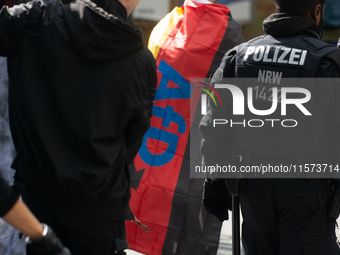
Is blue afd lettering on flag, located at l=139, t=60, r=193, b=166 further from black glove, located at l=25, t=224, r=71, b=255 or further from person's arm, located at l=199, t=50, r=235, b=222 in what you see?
black glove, located at l=25, t=224, r=71, b=255

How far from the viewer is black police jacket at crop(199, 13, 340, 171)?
7.72 feet

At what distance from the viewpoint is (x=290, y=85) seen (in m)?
2.42

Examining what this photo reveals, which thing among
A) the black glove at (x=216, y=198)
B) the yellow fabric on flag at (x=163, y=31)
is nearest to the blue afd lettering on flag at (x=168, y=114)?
the yellow fabric on flag at (x=163, y=31)

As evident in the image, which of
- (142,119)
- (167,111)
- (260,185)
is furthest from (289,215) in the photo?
(167,111)

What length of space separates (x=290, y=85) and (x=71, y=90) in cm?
120

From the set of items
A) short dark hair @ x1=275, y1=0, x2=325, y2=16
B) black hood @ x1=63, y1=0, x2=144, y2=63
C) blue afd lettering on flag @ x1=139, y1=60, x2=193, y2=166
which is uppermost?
black hood @ x1=63, y1=0, x2=144, y2=63

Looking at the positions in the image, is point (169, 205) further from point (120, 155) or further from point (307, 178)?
point (120, 155)

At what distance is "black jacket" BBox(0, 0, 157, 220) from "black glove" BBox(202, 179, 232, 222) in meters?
1.10

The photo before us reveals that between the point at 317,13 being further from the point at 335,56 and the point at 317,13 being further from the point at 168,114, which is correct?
the point at 168,114

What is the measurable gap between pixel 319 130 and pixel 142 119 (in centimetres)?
103

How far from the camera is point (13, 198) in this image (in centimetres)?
125
